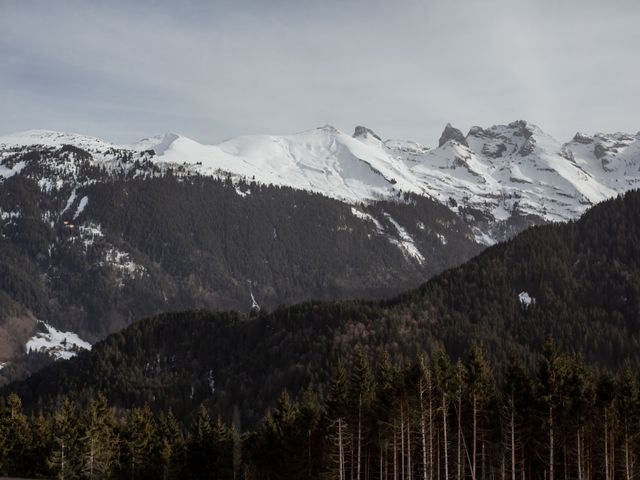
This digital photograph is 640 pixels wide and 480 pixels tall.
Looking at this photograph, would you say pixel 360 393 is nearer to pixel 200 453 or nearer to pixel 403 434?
pixel 403 434

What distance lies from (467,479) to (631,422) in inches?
992

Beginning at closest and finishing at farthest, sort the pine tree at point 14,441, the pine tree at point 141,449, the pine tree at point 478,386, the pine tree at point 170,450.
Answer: the pine tree at point 478,386, the pine tree at point 14,441, the pine tree at point 170,450, the pine tree at point 141,449

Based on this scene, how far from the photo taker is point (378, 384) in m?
84.5

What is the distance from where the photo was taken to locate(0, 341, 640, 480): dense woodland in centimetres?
6725

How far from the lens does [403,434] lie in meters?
76.3

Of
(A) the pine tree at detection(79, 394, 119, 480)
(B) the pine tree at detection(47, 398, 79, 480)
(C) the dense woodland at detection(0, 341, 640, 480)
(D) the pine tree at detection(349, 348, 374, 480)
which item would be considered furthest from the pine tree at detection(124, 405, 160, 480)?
(D) the pine tree at detection(349, 348, 374, 480)

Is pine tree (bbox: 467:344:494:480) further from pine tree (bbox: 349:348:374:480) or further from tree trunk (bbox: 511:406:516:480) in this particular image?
pine tree (bbox: 349:348:374:480)

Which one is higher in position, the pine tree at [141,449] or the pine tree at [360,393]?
the pine tree at [360,393]

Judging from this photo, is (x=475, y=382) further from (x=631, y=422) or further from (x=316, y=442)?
(x=316, y=442)

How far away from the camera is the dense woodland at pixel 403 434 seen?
67.2 metres

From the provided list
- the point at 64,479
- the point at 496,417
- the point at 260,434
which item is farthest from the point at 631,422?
the point at 64,479

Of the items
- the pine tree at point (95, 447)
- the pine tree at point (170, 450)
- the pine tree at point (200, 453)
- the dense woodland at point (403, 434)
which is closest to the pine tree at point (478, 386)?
the dense woodland at point (403, 434)

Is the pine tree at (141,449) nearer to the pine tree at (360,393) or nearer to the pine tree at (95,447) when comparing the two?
the pine tree at (95,447)

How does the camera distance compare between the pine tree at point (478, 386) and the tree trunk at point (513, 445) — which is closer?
the tree trunk at point (513, 445)
